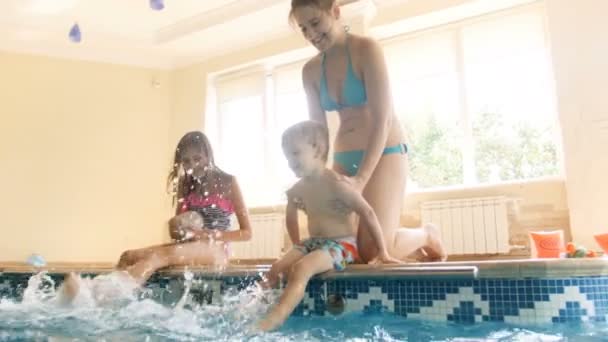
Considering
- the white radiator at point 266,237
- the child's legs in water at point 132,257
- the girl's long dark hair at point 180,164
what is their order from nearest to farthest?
1. the child's legs in water at point 132,257
2. the girl's long dark hair at point 180,164
3. the white radiator at point 266,237

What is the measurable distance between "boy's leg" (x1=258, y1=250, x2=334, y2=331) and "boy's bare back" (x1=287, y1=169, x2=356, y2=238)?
205 mm

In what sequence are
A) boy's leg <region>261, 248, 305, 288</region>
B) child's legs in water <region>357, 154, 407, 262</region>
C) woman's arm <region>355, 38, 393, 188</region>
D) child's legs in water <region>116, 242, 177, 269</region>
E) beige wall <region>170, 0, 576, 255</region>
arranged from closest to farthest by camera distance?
boy's leg <region>261, 248, 305, 288</region>, woman's arm <region>355, 38, 393, 188</region>, child's legs in water <region>357, 154, 407, 262</region>, child's legs in water <region>116, 242, 177, 269</region>, beige wall <region>170, 0, 576, 255</region>

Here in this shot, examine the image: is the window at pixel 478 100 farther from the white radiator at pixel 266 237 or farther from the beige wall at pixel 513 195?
the white radiator at pixel 266 237

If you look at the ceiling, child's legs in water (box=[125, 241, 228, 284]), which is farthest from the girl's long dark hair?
the ceiling

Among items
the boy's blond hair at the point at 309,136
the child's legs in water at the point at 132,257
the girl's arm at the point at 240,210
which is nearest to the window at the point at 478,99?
the girl's arm at the point at 240,210

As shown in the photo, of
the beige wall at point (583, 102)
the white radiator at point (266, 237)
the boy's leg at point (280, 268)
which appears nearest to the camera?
the boy's leg at point (280, 268)

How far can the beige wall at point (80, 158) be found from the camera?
19.9 feet

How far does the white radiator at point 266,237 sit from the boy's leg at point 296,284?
4.10 metres

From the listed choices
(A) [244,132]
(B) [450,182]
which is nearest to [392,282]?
(B) [450,182]

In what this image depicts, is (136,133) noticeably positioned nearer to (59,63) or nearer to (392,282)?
(59,63)

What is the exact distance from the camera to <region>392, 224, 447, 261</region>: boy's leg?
2.39m

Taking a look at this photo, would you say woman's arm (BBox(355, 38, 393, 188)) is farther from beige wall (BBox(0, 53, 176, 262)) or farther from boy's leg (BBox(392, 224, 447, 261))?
beige wall (BBox(0, 53, 176, 262))

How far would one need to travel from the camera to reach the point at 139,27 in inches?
251

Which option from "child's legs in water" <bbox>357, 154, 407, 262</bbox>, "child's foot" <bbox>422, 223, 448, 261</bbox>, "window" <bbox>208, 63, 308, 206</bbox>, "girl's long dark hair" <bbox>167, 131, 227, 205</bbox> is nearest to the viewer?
"child's legs in water" <bbox>357, 154, 407, 262</bbox>
